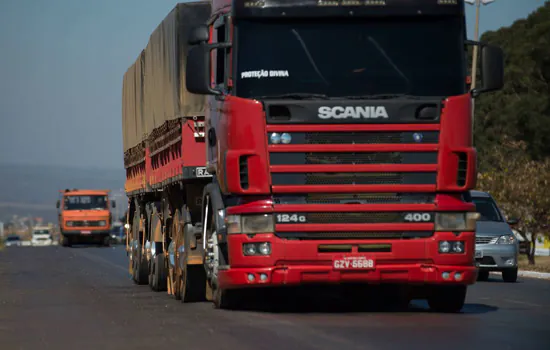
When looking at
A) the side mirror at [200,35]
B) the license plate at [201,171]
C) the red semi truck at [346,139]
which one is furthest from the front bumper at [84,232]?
the red semi truck at [346,139]

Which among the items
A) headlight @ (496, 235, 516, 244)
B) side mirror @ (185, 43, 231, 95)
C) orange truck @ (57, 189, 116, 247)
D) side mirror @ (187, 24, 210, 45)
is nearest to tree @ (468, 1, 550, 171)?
orange truck @ (57, 189, 116, 247)

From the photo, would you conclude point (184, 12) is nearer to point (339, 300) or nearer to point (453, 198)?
point (339, 300)

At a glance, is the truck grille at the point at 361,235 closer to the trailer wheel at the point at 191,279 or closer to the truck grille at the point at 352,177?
the truck grille at the point at 352,177

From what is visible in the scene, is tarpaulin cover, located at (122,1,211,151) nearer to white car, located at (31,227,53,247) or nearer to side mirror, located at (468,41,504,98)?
side mirror, located at (468,41,504,98)

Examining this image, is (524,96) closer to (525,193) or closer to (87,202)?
(525,193)

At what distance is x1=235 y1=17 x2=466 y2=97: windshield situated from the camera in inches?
611

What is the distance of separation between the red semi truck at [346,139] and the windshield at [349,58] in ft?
0.04

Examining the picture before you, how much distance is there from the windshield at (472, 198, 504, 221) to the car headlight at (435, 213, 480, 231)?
40.3 feet

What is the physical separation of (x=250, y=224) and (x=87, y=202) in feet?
183

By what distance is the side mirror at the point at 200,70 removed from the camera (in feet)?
51.2

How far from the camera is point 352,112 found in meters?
15.5

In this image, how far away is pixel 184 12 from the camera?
65.4 ft

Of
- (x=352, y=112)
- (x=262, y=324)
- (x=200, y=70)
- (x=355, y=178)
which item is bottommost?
(x=262, y=324)

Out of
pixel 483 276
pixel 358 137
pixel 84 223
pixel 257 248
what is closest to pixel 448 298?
pixel 358 137
